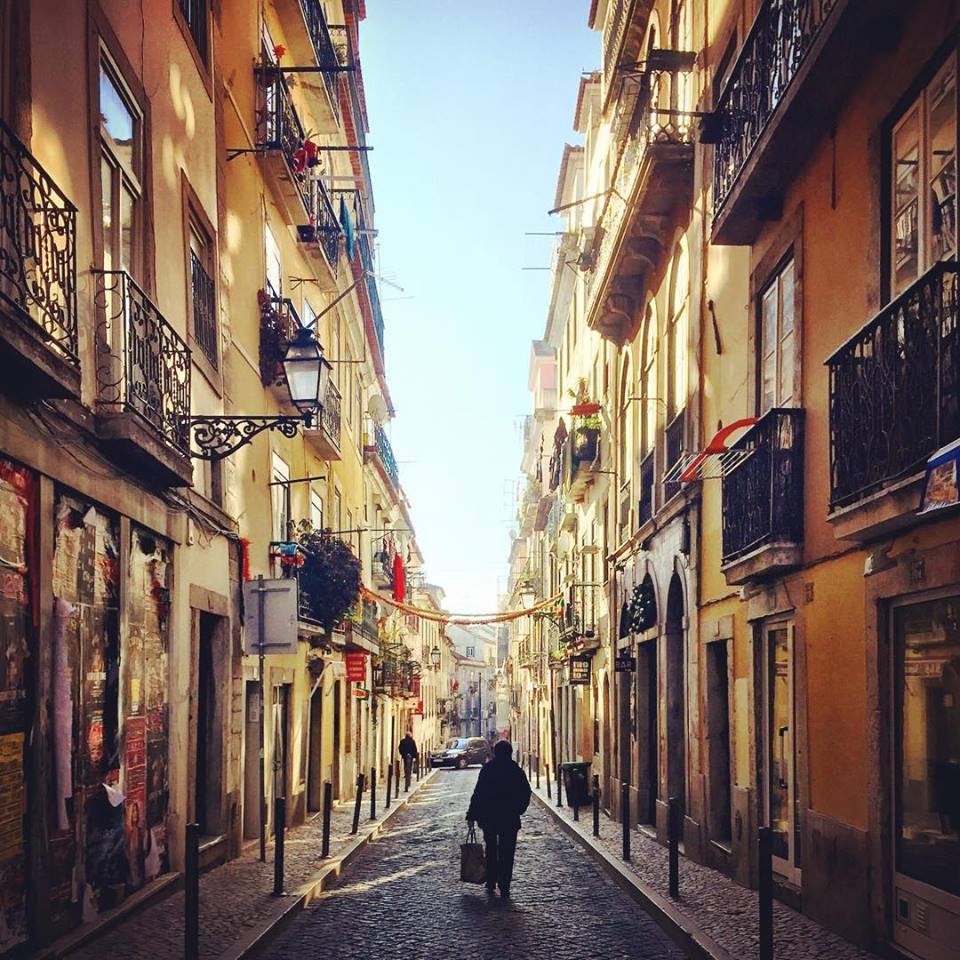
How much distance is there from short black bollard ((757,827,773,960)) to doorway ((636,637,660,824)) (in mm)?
11461

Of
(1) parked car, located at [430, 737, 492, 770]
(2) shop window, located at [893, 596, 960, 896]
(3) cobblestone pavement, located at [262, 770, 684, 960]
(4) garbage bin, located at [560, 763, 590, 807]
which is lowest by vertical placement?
(1) parked car, located at [430, 737, 492, 770]

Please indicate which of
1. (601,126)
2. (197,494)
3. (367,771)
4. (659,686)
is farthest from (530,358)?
(197,494)

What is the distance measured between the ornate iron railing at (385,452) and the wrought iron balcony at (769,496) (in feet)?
87.6

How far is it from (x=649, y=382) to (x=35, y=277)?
1441 centimetres

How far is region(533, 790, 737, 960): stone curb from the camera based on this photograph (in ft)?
31.4

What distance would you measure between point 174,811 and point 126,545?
3169 mm

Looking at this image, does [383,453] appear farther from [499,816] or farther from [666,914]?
[666,914]

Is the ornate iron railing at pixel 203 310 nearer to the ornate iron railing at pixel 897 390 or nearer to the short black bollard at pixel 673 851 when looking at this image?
the short black bollard at pixel 673 851

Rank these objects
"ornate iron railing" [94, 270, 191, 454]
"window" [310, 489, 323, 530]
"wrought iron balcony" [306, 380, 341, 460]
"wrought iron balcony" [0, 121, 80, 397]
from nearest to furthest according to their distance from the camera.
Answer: "wrought iron balcony" [0, 121, 80, 397] → "ornate iron railing" [94, 270, 191, 454] → "wrought iron balcony" [306, 380, 341, 460] → "window" [310, 489, 323, 530]

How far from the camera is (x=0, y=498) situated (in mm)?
8156

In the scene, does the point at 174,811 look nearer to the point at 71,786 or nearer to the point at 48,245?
the point at 71,786

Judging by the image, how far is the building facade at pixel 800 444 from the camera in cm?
862

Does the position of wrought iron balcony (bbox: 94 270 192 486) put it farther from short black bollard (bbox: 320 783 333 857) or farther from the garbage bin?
the garbage bin

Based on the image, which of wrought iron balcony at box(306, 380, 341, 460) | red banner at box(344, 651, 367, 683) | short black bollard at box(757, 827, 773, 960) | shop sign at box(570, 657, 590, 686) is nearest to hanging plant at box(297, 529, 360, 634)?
wrought iron balcony at box(306, 380, 341, 460)
